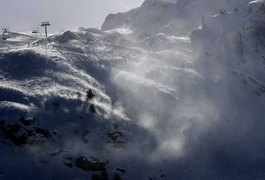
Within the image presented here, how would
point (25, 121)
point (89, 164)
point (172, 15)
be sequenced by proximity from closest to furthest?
point (89, 164) < point (25, 121) < point (172, 15)

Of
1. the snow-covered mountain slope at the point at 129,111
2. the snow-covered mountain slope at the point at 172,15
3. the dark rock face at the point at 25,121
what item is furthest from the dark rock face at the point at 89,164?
the snow-covered mountain slope at the point at 172,15

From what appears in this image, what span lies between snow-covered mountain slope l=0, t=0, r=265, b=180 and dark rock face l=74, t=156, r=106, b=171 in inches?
4.2

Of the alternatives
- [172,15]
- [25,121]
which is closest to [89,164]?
[25,121]

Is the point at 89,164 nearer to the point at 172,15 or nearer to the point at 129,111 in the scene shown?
the point at 129,111

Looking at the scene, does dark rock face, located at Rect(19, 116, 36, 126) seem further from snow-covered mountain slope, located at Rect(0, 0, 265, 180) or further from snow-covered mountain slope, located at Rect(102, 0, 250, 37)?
snow-covered mountain slope, located at Rect(102, 0, 250, 37)

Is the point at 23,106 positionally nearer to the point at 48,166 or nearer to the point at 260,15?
the point at 48,166

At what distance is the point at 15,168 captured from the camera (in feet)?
143

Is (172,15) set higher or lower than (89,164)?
higher

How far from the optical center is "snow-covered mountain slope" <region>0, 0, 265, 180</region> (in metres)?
47.9

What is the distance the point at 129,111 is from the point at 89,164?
11.9 metres

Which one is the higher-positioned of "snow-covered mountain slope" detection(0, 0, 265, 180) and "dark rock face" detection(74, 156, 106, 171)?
"snow-covered mountain slope" detection(0, 0, 265, 180)

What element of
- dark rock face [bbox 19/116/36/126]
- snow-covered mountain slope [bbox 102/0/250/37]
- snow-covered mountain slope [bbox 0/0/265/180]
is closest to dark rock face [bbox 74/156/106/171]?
snow-covered mountain slope [bbox 0/0/265/180]

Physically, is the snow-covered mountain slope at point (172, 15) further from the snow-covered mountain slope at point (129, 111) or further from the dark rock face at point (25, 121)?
the dark rock face at point (25, 121)

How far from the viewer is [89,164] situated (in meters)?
47.3
